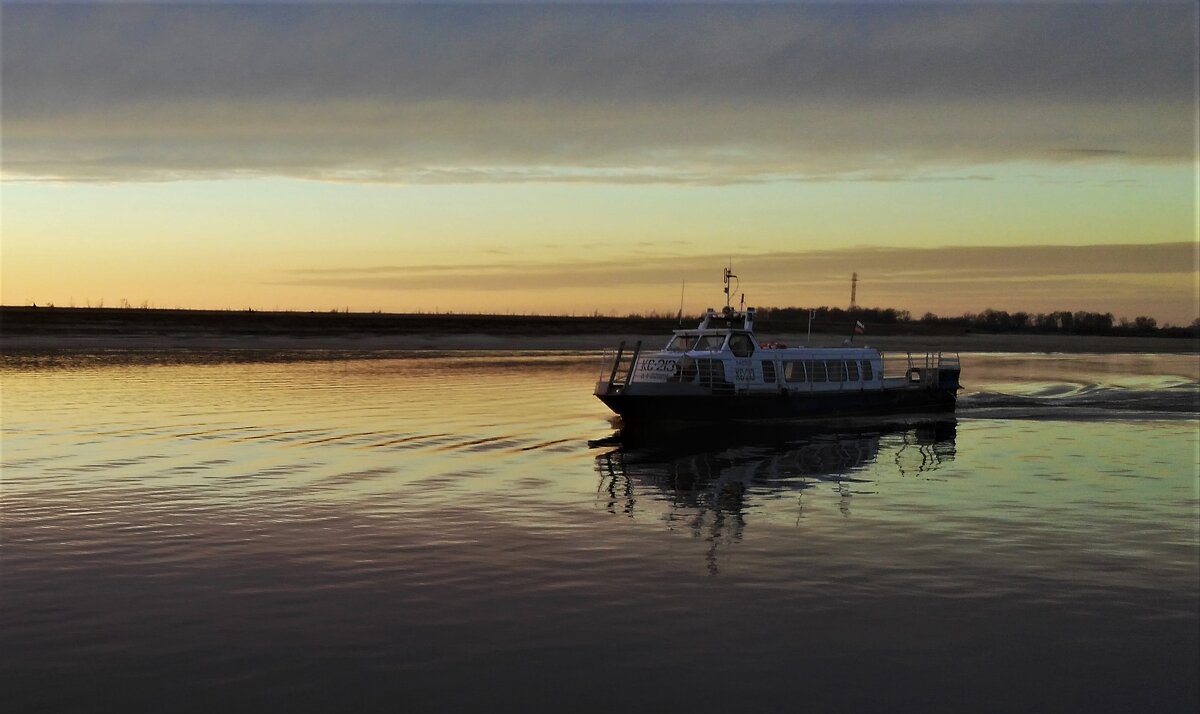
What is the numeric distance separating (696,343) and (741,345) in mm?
1818

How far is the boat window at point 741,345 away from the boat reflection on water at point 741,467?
10.5 ft

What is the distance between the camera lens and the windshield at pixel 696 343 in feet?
137

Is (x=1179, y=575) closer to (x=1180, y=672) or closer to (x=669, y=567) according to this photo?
(x=1180, y=672)

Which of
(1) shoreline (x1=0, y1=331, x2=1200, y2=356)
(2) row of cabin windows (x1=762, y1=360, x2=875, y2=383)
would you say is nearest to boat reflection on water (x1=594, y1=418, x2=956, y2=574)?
(2) row of cabin windows (x1=762, y1=360, x2=875, y2=383)

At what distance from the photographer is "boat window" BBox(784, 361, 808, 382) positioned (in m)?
43.4

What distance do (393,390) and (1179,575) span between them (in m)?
39.9

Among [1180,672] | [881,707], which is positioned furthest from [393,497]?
[1180,672]

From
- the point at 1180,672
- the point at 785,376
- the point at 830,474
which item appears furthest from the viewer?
the point at 785,376

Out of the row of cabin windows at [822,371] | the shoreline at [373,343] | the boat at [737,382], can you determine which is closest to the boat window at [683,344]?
the boat at [737,382]

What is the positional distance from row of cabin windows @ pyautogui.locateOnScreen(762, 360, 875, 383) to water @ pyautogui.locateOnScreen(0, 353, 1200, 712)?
25.6 ft

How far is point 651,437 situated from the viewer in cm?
3741

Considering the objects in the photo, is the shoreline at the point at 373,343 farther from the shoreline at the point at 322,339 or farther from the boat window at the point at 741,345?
the boat window at the point at 741,345

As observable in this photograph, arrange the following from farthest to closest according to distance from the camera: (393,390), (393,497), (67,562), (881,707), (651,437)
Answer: (393,390), (651,437), (393,497), (67,562), (881,707)

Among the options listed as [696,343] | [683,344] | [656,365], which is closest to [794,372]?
[696,343]
